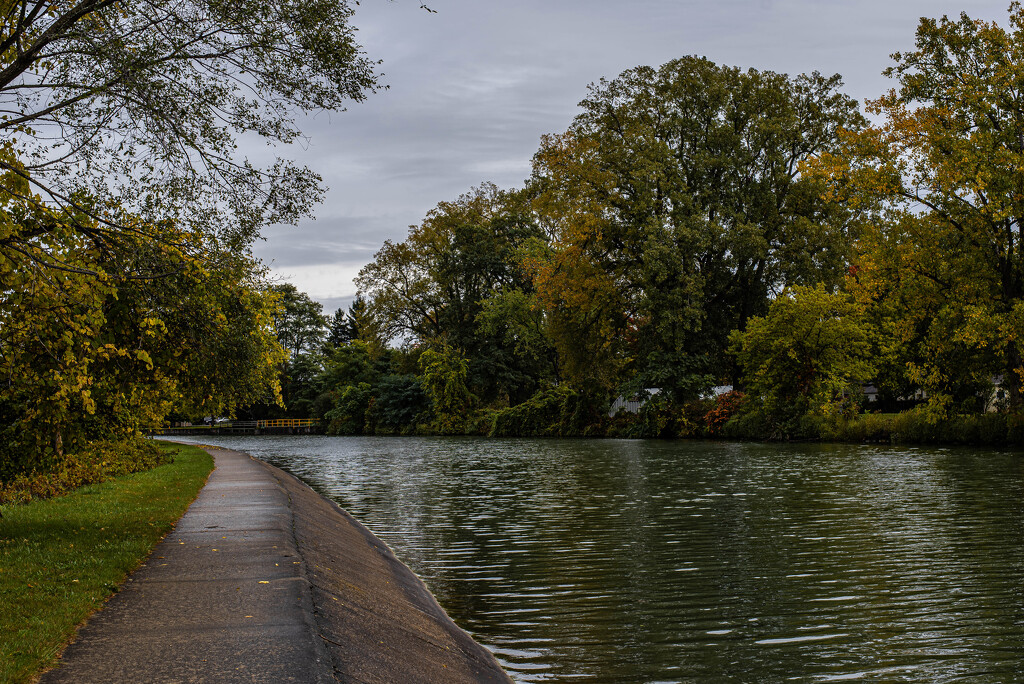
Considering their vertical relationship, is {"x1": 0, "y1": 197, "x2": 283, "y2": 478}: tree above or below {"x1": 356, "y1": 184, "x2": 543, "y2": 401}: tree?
below

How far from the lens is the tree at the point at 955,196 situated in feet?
94.7

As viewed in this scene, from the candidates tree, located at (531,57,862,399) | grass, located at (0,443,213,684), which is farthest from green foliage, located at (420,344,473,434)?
grass, located at (0,443,213,684)

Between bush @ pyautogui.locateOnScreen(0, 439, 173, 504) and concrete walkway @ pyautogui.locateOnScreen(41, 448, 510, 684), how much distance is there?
4214mm

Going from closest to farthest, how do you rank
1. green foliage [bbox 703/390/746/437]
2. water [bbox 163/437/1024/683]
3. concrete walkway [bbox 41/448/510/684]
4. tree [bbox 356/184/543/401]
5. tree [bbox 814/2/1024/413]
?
1. concrete walkway [bbox 41/448/510/684]
2. water [bbox 163/437/1024/683]
3. tree [bbox 814/2/1024/413]
4. green foliage [bbox 703/390/746/437]
5. tree [bbox 356/184/543/401]

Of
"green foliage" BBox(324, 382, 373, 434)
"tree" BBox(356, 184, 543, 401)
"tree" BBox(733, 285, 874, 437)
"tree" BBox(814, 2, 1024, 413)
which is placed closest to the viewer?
"tree" BBox(814, 2, 1024, 413)

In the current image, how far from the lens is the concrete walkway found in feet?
18.0

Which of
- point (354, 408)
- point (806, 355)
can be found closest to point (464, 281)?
point (354, 408)

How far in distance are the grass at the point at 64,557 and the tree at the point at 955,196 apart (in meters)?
26.3

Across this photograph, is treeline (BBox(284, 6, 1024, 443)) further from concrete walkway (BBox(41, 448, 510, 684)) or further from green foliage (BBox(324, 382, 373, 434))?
concrete walkway (BBox(41, 448, 510, 684))

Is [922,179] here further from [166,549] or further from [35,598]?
[35,598]

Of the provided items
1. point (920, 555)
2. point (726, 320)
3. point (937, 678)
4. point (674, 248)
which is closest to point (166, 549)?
point (937, 678)

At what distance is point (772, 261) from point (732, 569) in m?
37.4

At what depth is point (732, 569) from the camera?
11.2m

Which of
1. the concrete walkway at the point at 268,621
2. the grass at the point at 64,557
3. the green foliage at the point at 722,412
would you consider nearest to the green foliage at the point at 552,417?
the green foliage at the point at 722,412
